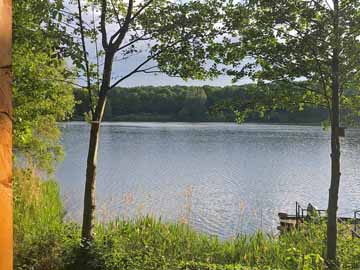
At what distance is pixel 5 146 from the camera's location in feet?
2.41

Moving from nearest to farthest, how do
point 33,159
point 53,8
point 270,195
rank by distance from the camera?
point 53,8, point 33,159, point 270,195

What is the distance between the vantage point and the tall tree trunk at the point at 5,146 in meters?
0.72

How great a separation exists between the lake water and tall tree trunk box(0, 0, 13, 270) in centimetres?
804

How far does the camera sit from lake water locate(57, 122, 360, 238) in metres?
13.7

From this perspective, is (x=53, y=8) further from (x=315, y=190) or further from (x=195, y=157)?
(x=195, y=157)

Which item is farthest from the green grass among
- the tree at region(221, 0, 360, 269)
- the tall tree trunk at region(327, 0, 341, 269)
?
the tree at region(221, 0, 360, 269)

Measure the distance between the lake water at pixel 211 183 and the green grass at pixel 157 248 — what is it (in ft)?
4.42

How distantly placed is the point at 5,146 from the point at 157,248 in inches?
241

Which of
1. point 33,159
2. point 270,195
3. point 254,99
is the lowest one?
point 270,195

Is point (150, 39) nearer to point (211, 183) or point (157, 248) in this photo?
point (157, 248)

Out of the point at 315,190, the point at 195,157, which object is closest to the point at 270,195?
the point at 315,190

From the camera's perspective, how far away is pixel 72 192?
16438 millimetres

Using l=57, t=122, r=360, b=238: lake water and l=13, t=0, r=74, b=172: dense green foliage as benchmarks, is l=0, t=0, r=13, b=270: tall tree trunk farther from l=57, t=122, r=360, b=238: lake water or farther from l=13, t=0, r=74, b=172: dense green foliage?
l=57, t=122, r=360, b=238: lake water

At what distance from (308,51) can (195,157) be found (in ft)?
78.9
